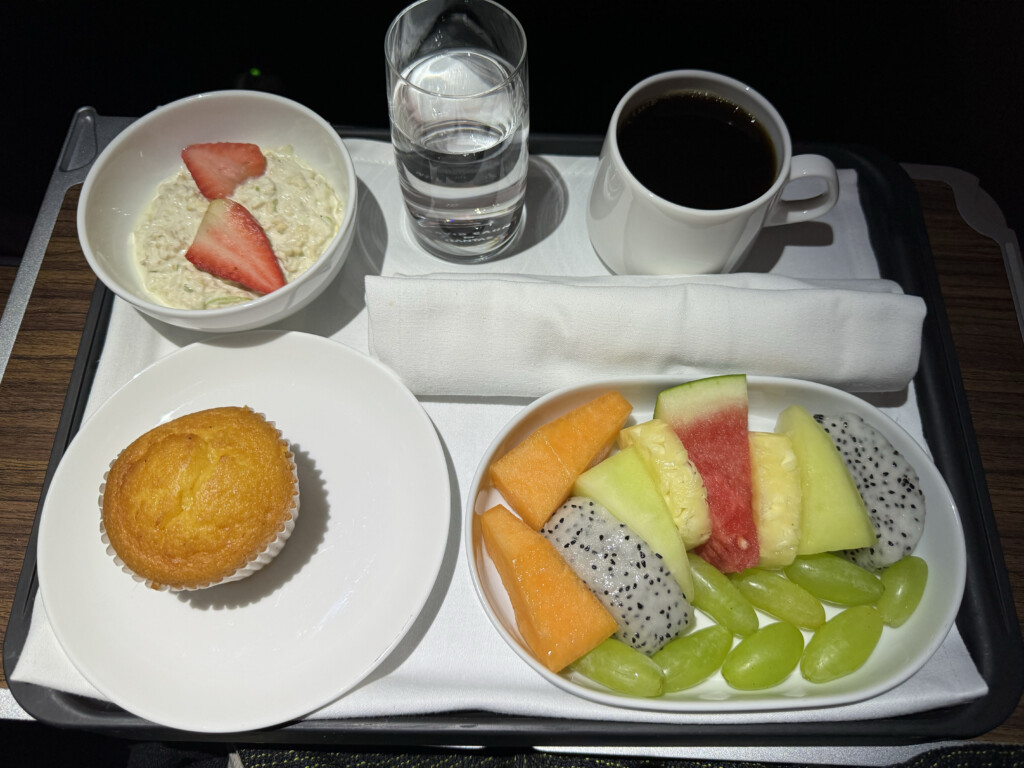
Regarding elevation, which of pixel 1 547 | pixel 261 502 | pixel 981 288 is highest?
pixel 981 288

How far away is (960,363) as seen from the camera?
4.74ft

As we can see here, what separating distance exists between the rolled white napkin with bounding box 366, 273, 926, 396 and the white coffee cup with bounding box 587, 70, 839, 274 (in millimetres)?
67

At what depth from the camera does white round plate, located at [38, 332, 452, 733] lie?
3.52 ft

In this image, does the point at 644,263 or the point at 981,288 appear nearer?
the point at 644,263

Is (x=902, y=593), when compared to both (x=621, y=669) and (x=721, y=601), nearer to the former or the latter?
(x=721, y=601)

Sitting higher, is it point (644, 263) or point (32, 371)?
point (644, 263)

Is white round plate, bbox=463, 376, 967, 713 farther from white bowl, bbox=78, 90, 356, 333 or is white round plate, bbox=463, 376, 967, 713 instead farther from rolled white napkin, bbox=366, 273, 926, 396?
white bowl, bbox=78, 90, 356, 333

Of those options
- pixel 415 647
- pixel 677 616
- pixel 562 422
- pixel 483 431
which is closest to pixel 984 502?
pixel 677 616

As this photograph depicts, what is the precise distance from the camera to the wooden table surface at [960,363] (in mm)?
1288

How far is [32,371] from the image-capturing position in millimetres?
1392

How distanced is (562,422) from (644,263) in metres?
0.34

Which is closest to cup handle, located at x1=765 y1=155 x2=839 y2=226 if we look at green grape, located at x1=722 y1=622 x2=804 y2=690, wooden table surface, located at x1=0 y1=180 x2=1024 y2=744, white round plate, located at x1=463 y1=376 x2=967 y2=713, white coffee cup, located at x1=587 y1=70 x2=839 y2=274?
white coffee cup, located at x1=587 y1=70 x2=839 y2=274

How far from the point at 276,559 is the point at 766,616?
775 mm

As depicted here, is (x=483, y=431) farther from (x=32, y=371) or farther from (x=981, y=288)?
(x=981, y=288)
